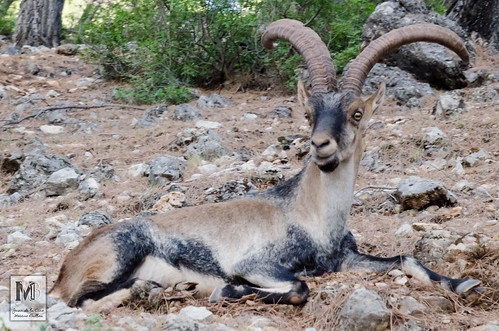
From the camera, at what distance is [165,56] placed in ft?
49.0

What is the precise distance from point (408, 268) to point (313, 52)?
91.6 inches

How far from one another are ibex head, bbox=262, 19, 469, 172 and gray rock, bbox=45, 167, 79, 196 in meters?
4.27

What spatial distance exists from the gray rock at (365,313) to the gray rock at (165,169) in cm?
542

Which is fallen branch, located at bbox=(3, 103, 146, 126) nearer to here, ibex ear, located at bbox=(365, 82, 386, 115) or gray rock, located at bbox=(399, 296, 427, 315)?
ibex ear, located at bbox=(365, 82, 386, 115)

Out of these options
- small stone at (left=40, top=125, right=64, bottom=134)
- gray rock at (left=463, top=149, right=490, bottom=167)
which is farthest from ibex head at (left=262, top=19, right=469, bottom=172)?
small stone at (left=40, top=125, right=64, bottom=134)

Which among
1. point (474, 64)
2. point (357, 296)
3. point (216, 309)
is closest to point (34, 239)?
point (216, 309)

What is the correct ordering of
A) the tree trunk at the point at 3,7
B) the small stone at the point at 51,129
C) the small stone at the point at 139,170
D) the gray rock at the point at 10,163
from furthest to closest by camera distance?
the tree trunk at the point at 3,7 < the small stone at the point at 51,129 < the gray rock at the point at 10,163 < the small stone at the point at 139,170

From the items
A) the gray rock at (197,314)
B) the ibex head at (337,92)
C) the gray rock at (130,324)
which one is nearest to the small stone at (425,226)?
the ibex head at (337,92)

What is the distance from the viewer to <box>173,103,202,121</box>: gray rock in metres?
12.9

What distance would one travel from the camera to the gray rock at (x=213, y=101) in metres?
13.8

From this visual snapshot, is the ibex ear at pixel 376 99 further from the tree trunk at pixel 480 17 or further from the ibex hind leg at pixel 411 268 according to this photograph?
the tree trunk at pixel 480 17

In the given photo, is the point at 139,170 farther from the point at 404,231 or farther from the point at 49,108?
the point at 404,231

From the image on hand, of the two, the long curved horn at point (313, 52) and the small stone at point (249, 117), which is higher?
the long curved horn at point (313, 52)

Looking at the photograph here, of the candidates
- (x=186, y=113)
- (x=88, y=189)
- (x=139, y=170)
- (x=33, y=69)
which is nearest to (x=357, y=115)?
(x=88, y=189)
